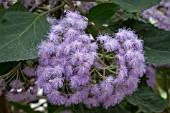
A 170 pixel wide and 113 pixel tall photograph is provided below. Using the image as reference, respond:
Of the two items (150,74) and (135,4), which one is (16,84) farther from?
(150,74)

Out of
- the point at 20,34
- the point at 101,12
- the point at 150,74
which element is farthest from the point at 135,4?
the point at 150,74

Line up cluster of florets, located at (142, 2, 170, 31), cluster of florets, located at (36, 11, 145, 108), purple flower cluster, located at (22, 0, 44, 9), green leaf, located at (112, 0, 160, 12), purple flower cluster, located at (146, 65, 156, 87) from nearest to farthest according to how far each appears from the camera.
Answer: cluster of florets, located at (36, 11, 145, 108), green leaf, located at (112, 0, 160, 12), purple flower cluster, located at (22, 0, 44, 9), cluster of florets, located at (142, 2, 170, 31), purple flower cluster, located at (146, 65, 156, 87)

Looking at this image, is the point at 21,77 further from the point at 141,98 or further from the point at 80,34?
the point at 141,98

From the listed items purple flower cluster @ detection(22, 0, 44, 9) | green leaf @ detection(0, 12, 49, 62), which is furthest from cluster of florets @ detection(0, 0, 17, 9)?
green leaf @ detection(0, 12, 49, 62)

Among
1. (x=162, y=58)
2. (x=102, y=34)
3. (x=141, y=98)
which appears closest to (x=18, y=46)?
(x=102, y=34)

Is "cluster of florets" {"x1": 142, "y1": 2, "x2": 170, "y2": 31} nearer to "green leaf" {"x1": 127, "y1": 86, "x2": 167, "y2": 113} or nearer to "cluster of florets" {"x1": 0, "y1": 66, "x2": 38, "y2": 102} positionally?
"green leaf" {"x1": 127, "y1": 86, "x2": 167, "y2": 113}

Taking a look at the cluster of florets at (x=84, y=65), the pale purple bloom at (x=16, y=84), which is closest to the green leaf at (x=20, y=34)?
the cluster of florets at (x=84, y=65)
